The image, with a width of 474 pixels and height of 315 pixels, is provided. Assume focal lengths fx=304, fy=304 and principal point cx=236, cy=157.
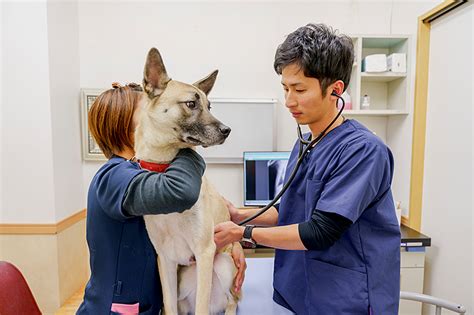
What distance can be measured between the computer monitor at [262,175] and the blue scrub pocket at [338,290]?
4.73 feet

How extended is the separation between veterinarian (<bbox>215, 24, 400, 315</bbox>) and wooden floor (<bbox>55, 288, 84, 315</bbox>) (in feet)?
6.01

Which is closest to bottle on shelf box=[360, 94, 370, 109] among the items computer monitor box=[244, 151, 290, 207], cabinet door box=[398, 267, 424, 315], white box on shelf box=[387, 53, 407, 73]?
white box on shelf box=[387, 53, 407, 73]

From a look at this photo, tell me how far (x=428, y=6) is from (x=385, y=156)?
186cm

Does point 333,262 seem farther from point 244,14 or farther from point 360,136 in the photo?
point 244,14

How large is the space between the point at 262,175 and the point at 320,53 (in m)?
1.61

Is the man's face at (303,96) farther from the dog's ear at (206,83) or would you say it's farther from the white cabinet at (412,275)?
the white cabinet at (412,275)

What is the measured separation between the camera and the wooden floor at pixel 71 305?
2147 millimetres

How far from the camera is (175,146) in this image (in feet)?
2.96

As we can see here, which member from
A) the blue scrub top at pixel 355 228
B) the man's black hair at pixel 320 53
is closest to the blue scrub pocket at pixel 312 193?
the blue scrub top at pixel 355 228

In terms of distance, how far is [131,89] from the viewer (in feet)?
3.25

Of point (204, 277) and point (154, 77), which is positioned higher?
point (154, 77)

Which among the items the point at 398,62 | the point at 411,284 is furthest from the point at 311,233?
the point at 398,62

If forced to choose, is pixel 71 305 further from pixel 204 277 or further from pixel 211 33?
pixel 211 33

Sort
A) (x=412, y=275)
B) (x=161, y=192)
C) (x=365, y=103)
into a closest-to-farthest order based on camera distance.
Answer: (x=161, y=192) → (x=412, y=275) → (x=365, y=103)
